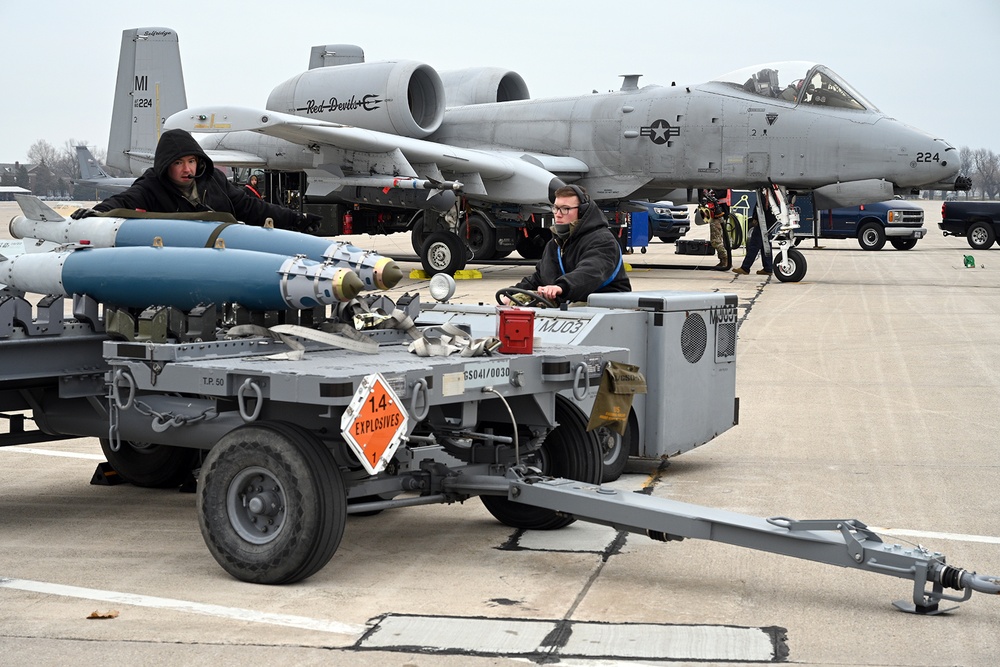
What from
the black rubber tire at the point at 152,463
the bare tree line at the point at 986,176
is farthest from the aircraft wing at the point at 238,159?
the bare tree line at the point at 986,176

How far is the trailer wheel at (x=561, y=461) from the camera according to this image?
630 cm

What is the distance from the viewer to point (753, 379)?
11812mm

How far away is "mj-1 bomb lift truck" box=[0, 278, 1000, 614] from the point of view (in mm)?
4953

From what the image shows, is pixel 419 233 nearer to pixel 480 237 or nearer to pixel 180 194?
pixel 480 237

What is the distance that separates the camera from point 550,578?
5371 millimetres

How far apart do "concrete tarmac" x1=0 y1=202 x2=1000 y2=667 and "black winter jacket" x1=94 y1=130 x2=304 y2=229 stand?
5.76 ft

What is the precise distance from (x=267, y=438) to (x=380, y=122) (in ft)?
58.4

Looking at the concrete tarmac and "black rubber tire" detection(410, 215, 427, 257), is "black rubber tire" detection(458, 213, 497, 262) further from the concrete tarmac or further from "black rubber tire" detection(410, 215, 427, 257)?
the concrete tarmac

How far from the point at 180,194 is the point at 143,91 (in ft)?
67.4

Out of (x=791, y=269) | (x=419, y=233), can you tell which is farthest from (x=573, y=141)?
(x=791, y=269)

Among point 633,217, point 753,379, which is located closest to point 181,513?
point 753,379

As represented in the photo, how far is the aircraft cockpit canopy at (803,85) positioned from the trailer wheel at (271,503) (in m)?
17.7

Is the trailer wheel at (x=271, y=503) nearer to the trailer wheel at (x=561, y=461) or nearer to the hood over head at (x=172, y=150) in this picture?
the trailer wheel at (x=561, y=461)

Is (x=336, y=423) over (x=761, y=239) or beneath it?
beneath
